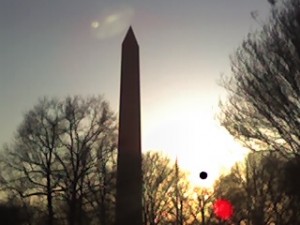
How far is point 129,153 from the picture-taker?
60.5 feet

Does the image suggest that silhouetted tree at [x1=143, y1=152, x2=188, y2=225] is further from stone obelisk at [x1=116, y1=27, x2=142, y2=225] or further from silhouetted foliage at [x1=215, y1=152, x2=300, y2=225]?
stone obelisk at [x1=116, y1=27, x2=142, y2=225]

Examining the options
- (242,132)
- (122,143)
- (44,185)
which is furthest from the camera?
(44,185)

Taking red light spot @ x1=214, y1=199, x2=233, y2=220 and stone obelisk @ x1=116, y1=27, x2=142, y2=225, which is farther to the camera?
red light spot @ x1=214, y1=199, x2=233, y2=220

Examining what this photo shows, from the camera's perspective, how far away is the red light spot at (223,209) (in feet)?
157

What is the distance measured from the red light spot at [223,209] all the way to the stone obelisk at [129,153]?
2934 centimetres

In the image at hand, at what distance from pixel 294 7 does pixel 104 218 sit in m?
24.0

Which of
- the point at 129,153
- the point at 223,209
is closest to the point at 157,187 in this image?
the point at 223,209

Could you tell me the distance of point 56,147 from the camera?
35.6 m

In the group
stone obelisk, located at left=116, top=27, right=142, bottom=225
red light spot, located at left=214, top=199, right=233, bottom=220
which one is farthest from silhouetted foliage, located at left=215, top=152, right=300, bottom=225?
stone obelisk, located at left=116, top=27, right=142, bottom=225

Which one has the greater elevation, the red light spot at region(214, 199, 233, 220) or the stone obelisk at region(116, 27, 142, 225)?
the red light spot at region(214, 199, 233, 220)

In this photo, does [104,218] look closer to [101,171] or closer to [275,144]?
[101,171]

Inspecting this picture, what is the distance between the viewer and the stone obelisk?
1842 cm

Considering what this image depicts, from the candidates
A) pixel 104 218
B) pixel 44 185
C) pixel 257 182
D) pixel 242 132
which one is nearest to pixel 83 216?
pixel 104 218

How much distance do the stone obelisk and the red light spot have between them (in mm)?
29343
